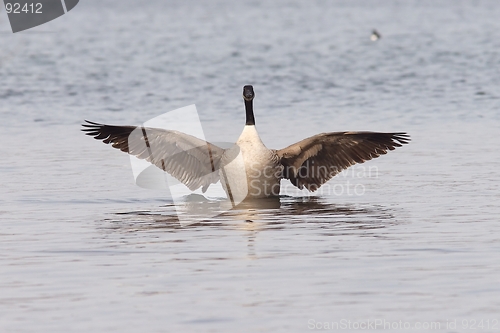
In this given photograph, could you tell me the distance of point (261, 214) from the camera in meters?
10.8

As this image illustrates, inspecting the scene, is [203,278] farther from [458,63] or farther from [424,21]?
[424,21]

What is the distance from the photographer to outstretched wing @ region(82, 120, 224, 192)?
11805mm

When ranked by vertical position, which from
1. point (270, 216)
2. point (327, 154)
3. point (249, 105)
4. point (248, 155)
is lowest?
point (270, 216)

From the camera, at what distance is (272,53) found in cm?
3406

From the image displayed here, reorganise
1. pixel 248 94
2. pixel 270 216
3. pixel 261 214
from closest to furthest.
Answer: pixel 270 216 < pixel 261 214 < pixel 248 94

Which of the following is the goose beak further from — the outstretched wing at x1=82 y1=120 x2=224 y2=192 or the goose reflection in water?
the goose reflection in water

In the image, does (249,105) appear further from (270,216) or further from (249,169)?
(270,216)

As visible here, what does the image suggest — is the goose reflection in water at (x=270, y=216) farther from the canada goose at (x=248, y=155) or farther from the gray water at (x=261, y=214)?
the canada goose at (x=248, y=155)

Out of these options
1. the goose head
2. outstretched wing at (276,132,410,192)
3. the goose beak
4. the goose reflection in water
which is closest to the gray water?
the goose reflection in water

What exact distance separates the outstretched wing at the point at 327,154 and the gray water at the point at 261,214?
0.35 m

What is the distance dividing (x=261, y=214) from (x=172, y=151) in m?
1.78

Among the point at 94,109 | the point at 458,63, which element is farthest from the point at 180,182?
the point at 458,63

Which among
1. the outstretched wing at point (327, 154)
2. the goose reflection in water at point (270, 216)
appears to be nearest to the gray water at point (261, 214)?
the goose reflection in water at point (270, 216)

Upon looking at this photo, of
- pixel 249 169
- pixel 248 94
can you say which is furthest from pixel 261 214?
pixel 248 94
